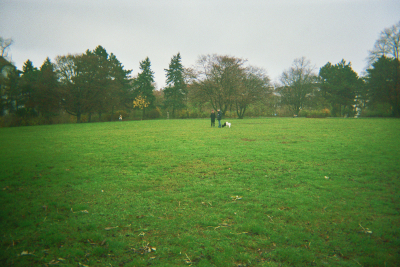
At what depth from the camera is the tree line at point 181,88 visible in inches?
1479

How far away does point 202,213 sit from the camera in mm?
4387

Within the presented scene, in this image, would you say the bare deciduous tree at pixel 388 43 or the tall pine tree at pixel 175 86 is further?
the tall pine tree at pixel 175 86

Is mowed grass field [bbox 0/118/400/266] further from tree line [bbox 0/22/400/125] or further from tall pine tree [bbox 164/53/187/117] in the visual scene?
tall pine tree [bbox 164/53/187/117]

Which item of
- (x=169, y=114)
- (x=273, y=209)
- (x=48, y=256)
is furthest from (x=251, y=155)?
(x=169, y=114)

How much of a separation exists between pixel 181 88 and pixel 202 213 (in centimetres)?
5632

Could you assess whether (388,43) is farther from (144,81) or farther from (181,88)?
(144,81)

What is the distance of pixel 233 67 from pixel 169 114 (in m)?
23.0

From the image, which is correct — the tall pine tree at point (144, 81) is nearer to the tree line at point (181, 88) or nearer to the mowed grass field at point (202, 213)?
the tree line at point (181, 88)

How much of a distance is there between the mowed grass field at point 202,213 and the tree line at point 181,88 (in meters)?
29.6

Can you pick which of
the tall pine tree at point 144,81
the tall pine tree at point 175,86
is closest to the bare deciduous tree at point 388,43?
the tall pine tree at point 175,86

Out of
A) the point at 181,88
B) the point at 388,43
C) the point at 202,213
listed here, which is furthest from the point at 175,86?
the point at 202,213

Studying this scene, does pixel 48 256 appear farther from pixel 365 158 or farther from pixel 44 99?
pixel 44 99

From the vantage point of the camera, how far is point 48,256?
10.3 ft

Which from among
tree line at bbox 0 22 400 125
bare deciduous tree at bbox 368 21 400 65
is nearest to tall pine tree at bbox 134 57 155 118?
tree line at bbox 0 22 400 125
